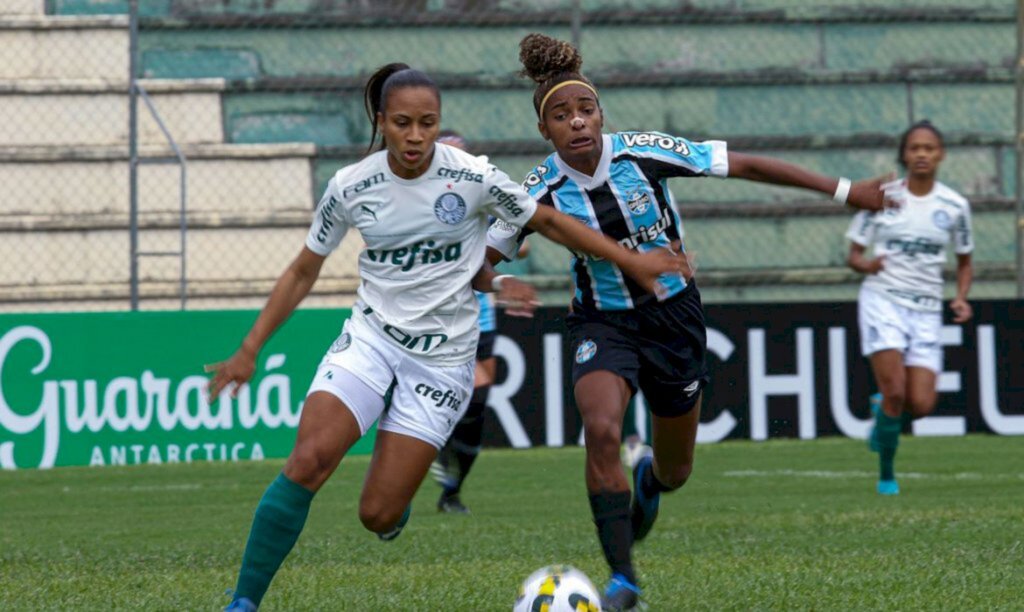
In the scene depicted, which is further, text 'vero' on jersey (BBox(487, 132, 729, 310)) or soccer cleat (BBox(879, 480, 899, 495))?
soccer cleat (BBox(879, 480, 899, 495))

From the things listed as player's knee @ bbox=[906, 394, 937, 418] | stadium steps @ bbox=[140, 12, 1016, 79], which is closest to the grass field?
player's knee @ bbox=[906, 394, 937, 418]

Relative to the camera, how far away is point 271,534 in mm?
6164

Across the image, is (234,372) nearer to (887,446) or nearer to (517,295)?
(517,295)

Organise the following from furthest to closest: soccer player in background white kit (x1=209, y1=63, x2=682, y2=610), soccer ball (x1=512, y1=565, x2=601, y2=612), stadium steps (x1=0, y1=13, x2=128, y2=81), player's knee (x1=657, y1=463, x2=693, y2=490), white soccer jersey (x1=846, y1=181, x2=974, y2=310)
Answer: stadium steps (x1=0, y1=13, x2=128, y2=81) → white soccer jersey (x1=846, y1=181, x2=974, y2=310) → player's knee (x1=657, y1=463, x2=693, y2=490) → soccer player in background white kit (x1=209, y1=63, x2=682, y2=610) → soccer ball (x1=512, y1=565, x2=601, y2=612)

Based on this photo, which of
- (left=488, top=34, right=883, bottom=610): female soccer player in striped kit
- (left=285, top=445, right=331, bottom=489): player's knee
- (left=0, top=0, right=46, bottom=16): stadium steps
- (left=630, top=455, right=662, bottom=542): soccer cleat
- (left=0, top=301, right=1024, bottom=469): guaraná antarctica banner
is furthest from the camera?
(left=0, top=0, right=46, bottom=16): stadium steps

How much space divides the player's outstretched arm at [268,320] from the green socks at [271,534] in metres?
0.39

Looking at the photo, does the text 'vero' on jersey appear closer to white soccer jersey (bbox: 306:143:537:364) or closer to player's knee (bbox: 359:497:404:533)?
white soccer jersey (bbox: 306:143:537:364)

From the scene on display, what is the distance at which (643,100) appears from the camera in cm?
1850

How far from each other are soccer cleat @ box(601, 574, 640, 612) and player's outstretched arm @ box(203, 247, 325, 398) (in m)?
1.45

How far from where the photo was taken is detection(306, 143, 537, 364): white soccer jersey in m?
6.52

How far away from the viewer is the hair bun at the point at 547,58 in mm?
7098

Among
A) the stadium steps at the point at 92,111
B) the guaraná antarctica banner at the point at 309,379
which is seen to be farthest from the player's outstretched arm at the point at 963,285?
the stadium steps at the point at 92,111

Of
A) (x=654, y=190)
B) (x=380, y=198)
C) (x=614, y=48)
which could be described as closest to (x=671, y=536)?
(x=654, y=190)

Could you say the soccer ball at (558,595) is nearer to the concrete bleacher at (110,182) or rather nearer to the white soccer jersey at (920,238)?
the white soccer jersey at (920,238)
